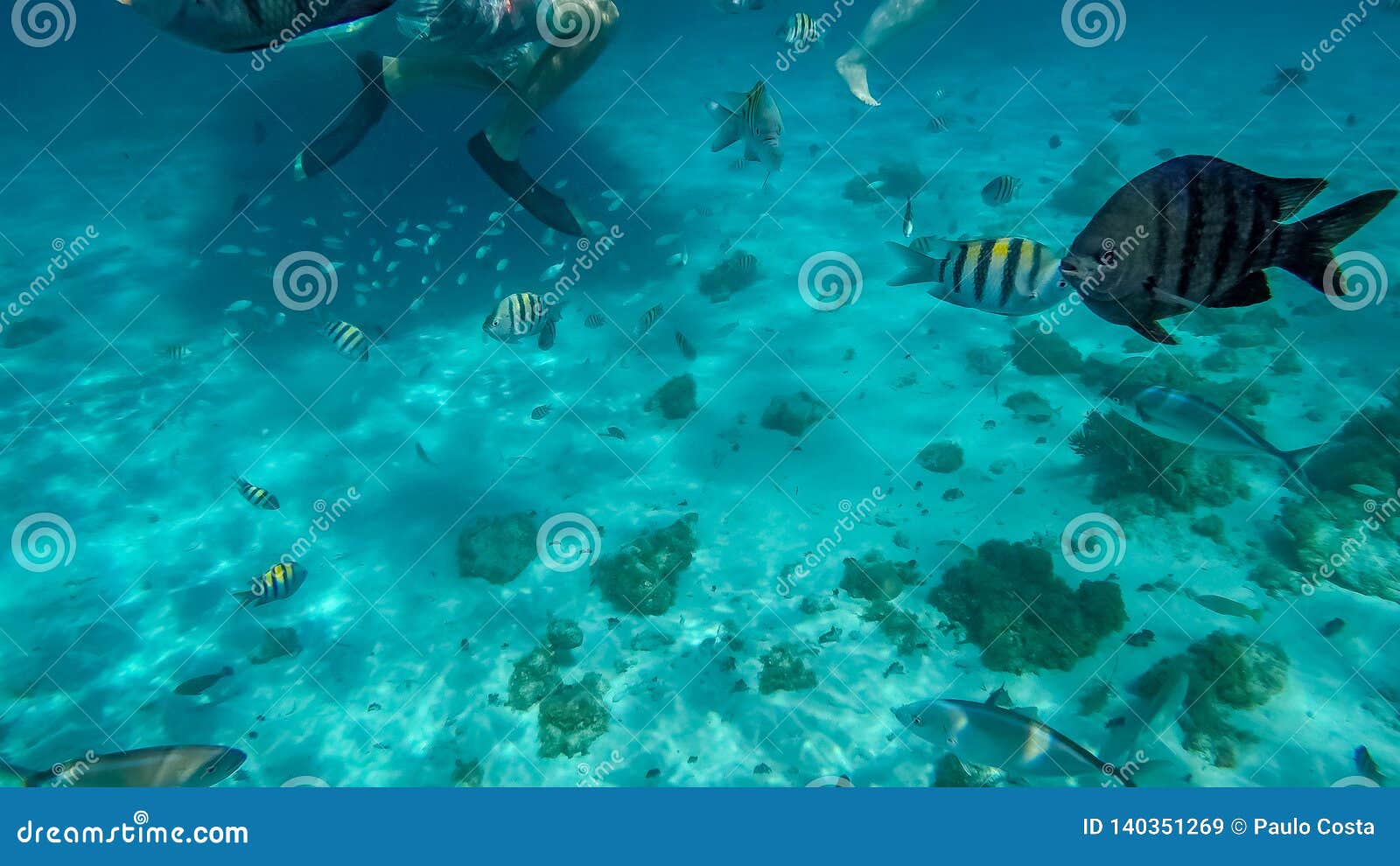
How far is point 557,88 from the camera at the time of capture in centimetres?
546

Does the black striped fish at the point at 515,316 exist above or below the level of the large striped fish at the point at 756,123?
below

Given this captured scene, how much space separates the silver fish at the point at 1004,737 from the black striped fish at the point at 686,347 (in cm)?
646

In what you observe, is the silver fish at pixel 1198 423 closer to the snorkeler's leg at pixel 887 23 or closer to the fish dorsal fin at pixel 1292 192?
the fish dorsal fin at pixel 1292 192

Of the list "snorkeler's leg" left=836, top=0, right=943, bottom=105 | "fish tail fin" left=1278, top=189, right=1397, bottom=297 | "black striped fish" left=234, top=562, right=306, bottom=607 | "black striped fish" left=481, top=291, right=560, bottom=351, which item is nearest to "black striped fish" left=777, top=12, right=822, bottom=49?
"snorkeler's leg" left=836, top=0, right=943, bottom=105

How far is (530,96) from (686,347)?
5.05 meters

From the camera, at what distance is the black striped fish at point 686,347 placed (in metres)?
9.54

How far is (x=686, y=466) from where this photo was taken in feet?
30.4

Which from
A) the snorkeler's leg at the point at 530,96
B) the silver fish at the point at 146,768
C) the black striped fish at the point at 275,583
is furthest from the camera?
the black striped fish at the point at 275,583

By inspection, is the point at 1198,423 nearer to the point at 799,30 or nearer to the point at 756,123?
the point at 756,123

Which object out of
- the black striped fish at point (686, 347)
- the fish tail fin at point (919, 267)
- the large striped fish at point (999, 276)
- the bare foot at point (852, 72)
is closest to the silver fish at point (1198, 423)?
the large striped fish at point (999, 276)

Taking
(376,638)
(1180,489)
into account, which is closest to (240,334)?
(376,638)

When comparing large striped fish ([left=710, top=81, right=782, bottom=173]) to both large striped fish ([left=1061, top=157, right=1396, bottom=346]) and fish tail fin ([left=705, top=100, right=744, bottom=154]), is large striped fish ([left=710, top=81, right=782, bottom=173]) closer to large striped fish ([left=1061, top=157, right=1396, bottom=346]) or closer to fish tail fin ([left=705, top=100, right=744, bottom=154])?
fish tail fin ([left=705, top=100, right=744, bottom=154])

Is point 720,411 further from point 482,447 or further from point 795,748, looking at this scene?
point 795,748

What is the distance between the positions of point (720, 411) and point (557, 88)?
217 inches
